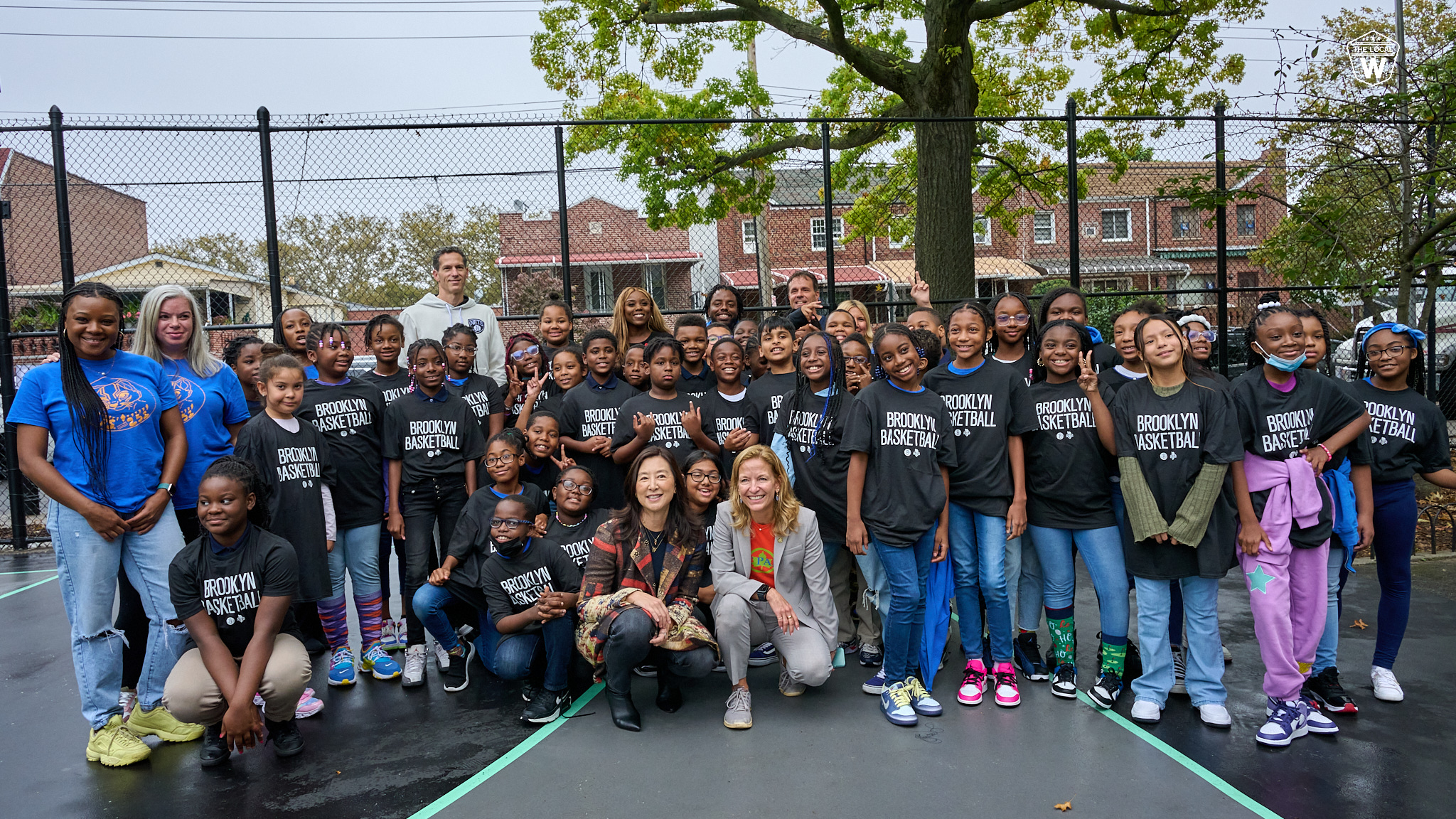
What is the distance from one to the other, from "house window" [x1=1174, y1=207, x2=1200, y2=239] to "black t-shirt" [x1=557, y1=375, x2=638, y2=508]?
24.1 ft

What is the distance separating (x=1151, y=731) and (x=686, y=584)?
2.04 metres

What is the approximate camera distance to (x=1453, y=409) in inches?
424

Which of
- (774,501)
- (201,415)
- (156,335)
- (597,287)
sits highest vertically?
(597,287)

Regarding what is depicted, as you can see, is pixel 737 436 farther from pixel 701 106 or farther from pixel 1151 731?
pixel 701 106

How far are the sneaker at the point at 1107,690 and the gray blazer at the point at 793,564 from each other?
116 cm

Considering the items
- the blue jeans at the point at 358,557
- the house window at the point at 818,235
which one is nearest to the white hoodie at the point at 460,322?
the blue jeans at the point at 358,557

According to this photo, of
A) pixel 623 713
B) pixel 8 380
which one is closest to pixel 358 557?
pixel 623 713

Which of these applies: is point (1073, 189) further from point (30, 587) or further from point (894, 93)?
point (30, 587)

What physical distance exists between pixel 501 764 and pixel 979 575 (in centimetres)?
226

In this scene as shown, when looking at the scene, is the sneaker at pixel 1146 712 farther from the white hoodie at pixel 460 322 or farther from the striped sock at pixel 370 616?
the white hoodie at pixel 460 322

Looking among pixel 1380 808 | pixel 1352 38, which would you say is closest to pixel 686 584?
pixel 1380 808

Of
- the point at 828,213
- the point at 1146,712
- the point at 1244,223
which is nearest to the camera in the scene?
the point at 1146,712

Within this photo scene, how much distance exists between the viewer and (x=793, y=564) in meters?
4.05

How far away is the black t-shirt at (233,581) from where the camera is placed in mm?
3588
